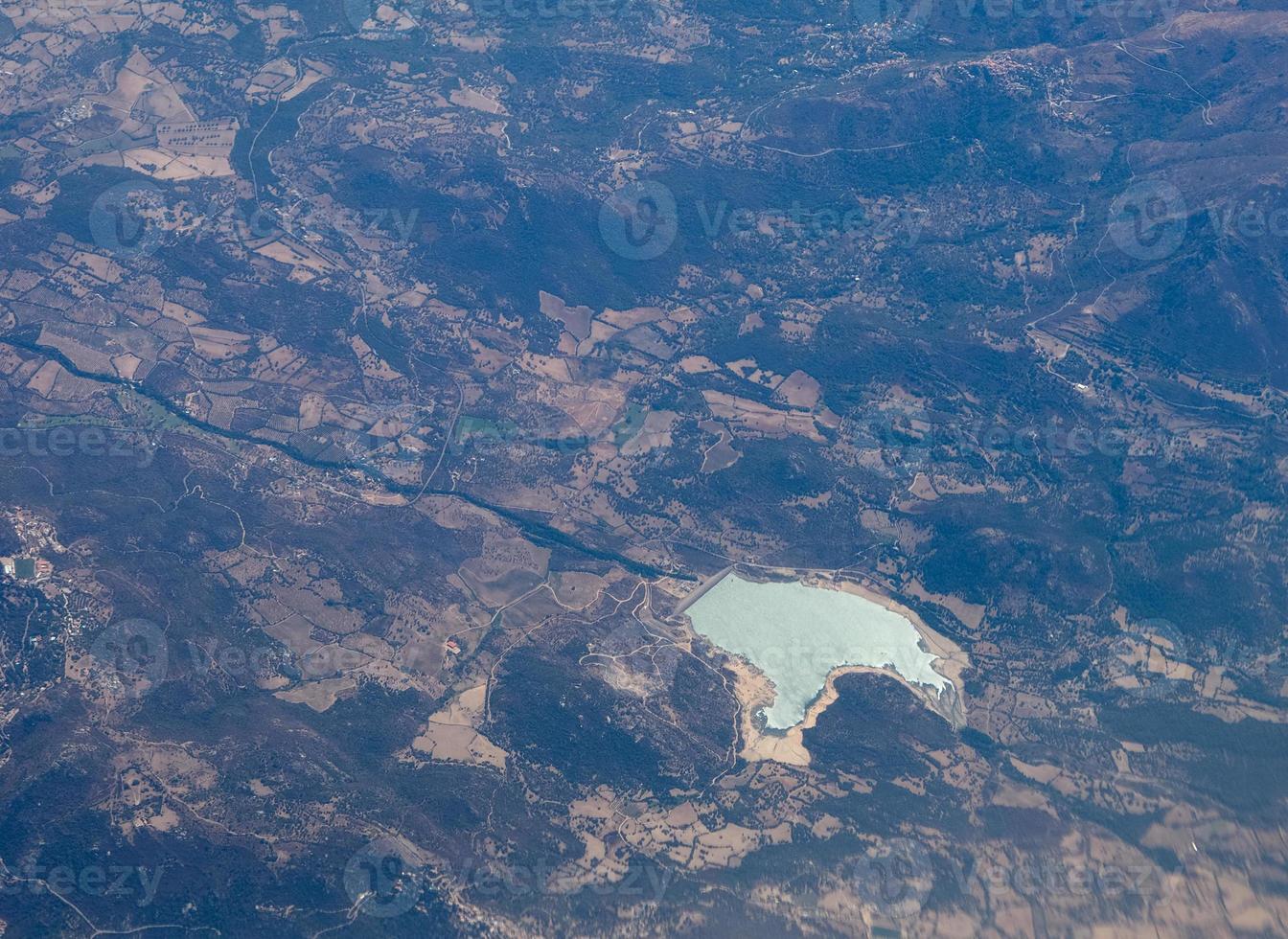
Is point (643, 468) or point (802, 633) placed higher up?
point (643, 468)

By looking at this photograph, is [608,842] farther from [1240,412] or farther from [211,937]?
[1240,412]

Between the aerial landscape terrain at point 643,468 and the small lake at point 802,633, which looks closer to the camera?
the aerial landscape terrain at point 643,468

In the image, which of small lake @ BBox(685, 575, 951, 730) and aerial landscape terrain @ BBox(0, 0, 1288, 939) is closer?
aerial landscape terrain @ BBox(0, 0, 1288, 939)

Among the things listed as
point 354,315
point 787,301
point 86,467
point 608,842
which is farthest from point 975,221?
point 86,467

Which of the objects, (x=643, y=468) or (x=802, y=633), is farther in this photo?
(x=643, y=468)
